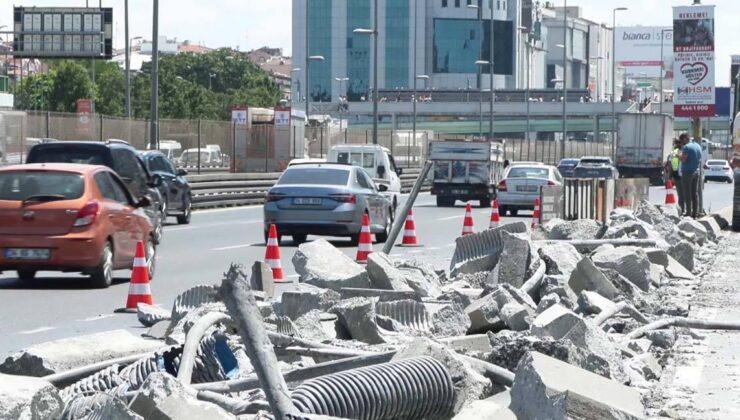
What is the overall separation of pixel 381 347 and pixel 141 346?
1.74 meters

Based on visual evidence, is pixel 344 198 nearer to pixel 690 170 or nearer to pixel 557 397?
pixel 690 170

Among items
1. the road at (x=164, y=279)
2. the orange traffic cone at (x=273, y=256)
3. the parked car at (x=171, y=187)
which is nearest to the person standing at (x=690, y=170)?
the road at (x=164, y=279)

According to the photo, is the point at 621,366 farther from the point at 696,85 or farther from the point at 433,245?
the point at 696,85

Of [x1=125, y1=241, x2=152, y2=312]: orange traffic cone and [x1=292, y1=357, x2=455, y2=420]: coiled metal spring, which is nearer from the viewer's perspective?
[x1=292, y1=357, x2=455, y2=420]: coiled metal spring

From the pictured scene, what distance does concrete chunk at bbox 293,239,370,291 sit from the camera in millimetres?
14906

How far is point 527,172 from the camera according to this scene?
4247 cm

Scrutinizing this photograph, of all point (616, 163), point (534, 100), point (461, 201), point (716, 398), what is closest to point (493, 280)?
point (716, 398)

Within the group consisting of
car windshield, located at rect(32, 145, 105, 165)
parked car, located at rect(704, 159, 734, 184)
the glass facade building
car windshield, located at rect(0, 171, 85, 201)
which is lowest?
parked car, located at rect(704, 159, 734, 184)

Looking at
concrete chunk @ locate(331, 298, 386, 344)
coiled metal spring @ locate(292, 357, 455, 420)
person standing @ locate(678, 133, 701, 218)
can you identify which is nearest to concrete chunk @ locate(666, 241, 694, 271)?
concrete chunk @ locate(331, 298, 386, 344)

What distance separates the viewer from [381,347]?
11258 mm

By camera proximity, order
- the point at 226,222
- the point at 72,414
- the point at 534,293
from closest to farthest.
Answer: the point at 72,414
the point at 534,293
the point at 226,222

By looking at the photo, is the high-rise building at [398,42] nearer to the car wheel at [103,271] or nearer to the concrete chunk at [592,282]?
the car wheel at [103,271]

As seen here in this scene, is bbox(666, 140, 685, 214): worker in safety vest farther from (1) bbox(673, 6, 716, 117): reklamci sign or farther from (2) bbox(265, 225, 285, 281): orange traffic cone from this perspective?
(2) bbox(265, 225, 285, 281): orange traffic cone

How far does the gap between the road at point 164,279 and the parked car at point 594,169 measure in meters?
27.1
